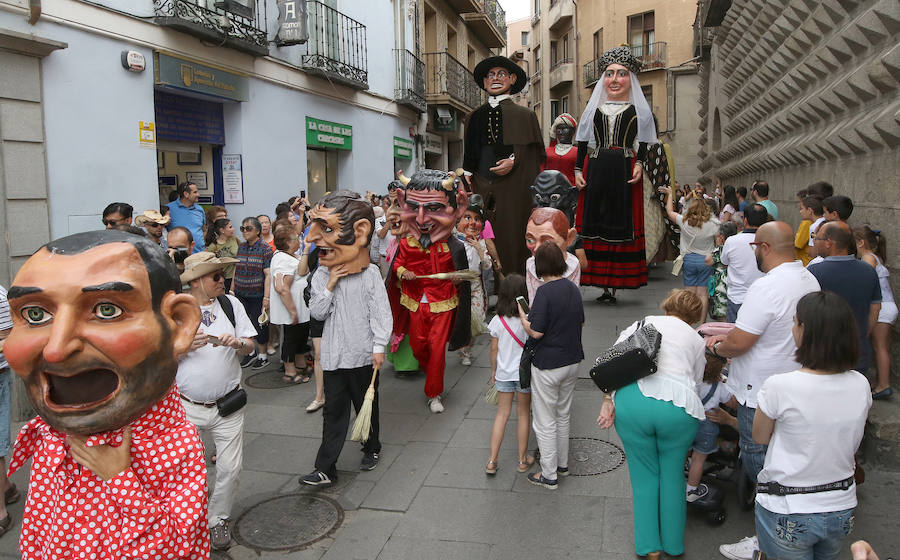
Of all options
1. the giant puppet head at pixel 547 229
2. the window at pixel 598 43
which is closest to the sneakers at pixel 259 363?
the giant puppet head at pixel 547 229

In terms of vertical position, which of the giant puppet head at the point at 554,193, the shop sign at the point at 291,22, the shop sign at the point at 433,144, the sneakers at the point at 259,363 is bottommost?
the sneakers at the point at 259,363

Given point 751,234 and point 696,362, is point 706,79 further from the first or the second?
point 696,362

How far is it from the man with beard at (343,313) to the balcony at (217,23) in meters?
6.06

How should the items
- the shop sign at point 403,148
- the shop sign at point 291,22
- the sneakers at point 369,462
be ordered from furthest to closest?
the shop sign at point 403,148 < the shop sign at point 291,22 < the sneakers at point 369,462

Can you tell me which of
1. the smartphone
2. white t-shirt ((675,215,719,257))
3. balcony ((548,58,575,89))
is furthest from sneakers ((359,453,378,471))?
balcony ((548,58,575,89))

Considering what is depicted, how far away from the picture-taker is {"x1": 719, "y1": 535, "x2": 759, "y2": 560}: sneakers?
11.9ft

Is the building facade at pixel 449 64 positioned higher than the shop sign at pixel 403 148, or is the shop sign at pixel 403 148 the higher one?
the building facade at pixel 449 64

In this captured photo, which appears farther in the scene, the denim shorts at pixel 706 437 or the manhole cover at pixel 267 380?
the manhole cover at pixel 267 380

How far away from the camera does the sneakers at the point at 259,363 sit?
7.80 metres

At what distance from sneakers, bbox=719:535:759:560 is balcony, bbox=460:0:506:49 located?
23.2 metres

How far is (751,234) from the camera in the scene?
639 centimetres

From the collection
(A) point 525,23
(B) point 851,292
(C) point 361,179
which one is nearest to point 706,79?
(C) point 361,179

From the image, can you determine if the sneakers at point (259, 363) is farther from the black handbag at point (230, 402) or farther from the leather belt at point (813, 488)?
the leather belt at point (813, 488)

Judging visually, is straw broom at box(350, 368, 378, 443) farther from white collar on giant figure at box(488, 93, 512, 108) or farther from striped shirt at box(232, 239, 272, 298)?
white collar on giant figure at box(488, 93, 512, 108)
